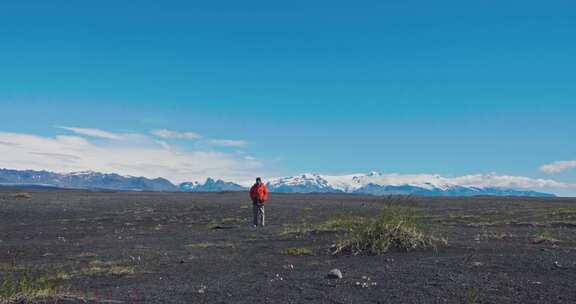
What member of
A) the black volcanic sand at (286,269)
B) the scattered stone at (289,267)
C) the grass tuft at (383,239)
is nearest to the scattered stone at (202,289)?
the black volcanic sand at (286,269)

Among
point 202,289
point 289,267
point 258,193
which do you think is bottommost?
point 202,289

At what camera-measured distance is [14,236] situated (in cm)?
2239

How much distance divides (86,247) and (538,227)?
18363 millimetres

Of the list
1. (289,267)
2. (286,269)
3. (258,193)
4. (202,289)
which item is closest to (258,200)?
(258,193)

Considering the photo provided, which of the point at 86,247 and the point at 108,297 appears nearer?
the point at 108,297

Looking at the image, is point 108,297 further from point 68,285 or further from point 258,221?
point 258,221

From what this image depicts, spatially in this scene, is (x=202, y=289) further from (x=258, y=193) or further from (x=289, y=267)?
(x=258, y=193)

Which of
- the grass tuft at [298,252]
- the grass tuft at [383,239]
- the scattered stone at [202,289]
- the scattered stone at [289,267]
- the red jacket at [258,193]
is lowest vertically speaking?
the scattered stone at [202,289]

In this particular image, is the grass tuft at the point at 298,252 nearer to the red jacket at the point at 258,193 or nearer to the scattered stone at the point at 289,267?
the scattered stone at the point at 289,267

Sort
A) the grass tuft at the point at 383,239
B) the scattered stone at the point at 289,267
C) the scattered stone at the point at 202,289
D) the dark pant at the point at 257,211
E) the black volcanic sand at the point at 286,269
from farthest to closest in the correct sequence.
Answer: the dark pant at the point at 257,211 < the grass tuft at the point at 383,239 < the scattered stone at the point at 289,267 < the scattered stone at the point at 202,289 < the black volcanic sand at the point at 286,269

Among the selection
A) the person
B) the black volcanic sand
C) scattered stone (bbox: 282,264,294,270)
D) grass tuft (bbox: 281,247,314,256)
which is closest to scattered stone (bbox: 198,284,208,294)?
the black volcanic sand

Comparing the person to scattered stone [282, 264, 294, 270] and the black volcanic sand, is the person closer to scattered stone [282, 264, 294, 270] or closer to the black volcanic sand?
the black volcanic sand

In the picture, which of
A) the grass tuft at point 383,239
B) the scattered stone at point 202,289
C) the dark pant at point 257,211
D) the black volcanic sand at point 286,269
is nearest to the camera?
the black volcanic sand at point 286,269

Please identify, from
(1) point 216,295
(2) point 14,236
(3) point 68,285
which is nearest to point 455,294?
(1) point 216,295
